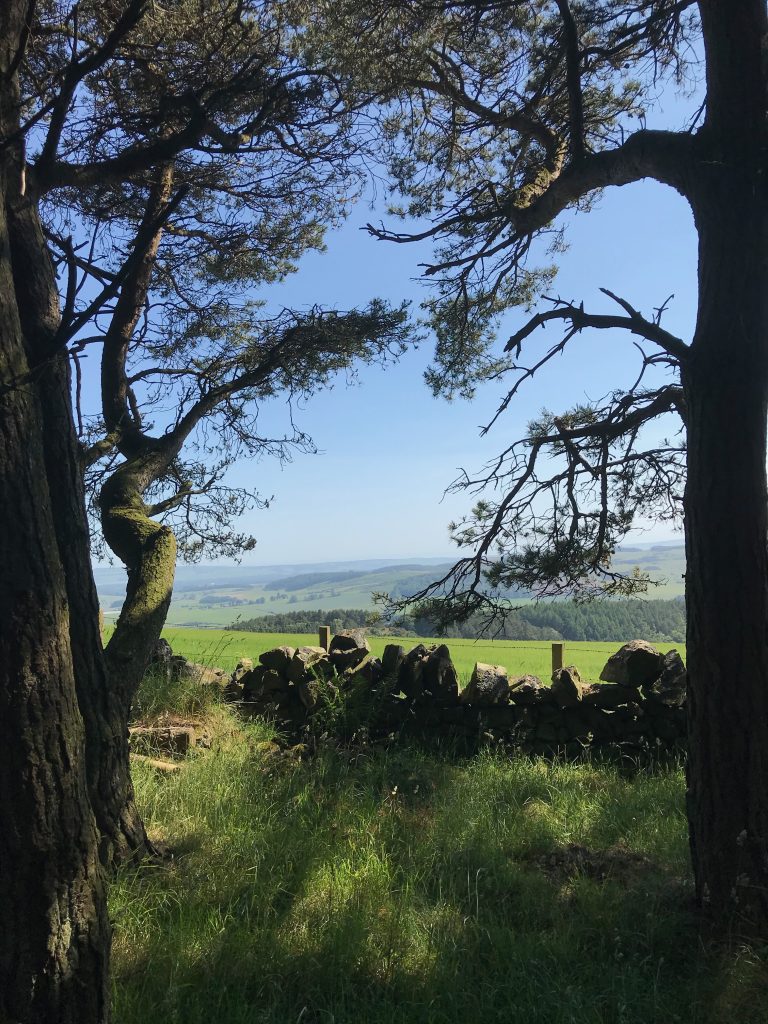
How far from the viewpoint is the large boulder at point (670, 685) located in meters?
6.00

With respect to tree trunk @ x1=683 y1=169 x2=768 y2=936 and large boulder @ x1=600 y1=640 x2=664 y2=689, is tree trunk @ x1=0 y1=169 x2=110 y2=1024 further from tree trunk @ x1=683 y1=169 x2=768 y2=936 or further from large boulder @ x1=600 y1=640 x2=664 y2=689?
large boulder @ x1=600 y1=640 x2=664 y2=689

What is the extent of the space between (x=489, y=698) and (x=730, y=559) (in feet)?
11.8

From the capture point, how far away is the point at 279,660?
6.88 metres

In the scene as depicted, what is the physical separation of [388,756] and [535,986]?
10.2ft

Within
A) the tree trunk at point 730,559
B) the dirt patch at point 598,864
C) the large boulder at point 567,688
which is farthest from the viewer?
the large boulder at point 567,688

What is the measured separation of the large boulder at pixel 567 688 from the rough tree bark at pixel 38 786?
470 cm

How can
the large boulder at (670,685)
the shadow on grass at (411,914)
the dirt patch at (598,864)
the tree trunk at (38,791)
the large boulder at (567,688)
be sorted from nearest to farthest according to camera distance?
the tree trunk at (38,791) < the shadow on grass at (411,914) < the dirt patch at (598,864) < the large boulder at (670,685) < the large boulder at (567,688)

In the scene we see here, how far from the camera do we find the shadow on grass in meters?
2.54

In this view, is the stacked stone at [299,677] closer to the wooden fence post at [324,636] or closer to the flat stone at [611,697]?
the wooden fence post at [324,636]

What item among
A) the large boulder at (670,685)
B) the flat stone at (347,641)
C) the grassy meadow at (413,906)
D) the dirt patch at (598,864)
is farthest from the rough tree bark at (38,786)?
the large boulder at (670,685)

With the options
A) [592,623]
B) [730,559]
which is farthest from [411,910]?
[592,623]

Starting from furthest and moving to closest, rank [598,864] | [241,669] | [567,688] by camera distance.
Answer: [241,669]
[567,688]
[598,864]

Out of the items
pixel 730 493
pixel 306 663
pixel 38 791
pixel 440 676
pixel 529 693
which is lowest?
pixel 529 693

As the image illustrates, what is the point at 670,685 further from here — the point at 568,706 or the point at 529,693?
the point at 529,693
